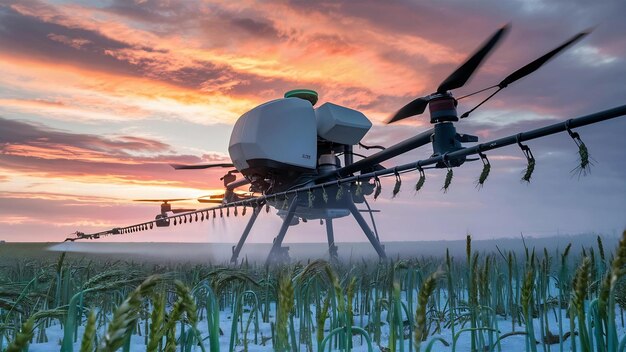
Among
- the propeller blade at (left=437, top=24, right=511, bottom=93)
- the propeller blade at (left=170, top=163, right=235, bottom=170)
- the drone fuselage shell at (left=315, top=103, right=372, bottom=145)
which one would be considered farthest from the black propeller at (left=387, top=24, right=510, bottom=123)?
the propeller blade at (left=170, top=163, right=235, bottom=170)

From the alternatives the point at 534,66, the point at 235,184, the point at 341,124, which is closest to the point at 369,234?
the point at 341,124

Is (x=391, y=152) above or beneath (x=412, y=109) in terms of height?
beneath

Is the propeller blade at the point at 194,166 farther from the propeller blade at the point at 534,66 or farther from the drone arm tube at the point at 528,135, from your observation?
the propeller blade at the point at 534,66

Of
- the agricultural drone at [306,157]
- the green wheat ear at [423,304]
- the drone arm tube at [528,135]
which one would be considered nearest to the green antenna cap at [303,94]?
the agricultural drone at [306,157]

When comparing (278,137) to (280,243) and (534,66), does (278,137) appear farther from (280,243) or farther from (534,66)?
(534,66)

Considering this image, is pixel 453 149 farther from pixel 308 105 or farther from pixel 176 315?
pixel 176 315
